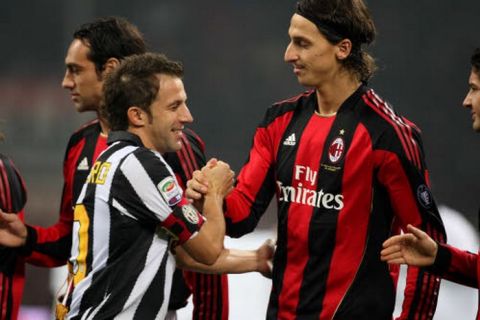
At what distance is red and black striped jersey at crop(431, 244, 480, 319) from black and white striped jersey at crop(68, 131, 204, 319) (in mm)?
719

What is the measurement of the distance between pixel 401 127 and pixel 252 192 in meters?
0.51

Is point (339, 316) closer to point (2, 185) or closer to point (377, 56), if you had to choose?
point (2, 185)

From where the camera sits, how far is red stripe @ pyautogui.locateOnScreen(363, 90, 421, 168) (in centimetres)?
269

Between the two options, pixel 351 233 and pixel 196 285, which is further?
pixel 196 285

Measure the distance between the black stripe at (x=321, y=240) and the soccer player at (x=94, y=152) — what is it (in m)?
0.69

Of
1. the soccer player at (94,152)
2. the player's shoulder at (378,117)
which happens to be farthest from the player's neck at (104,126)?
the player's shoulder at (378,117)

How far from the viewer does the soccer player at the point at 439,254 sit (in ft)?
8.09

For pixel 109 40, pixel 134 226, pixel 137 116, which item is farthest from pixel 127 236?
pixel 109 40

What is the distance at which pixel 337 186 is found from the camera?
271 cm

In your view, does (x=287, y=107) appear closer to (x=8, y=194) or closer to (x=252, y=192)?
(x=252, y=192)

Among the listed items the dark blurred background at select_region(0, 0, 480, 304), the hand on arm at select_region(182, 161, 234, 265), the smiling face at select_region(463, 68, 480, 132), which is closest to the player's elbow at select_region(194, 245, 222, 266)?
the hand on arm at select_region(182, 161, 234, 265)

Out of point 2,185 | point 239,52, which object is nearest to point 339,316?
point 2,185

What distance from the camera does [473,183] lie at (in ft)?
14.3

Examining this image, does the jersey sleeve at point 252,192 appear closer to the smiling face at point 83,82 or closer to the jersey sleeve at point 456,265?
the jersey sleeve at point 456,265
